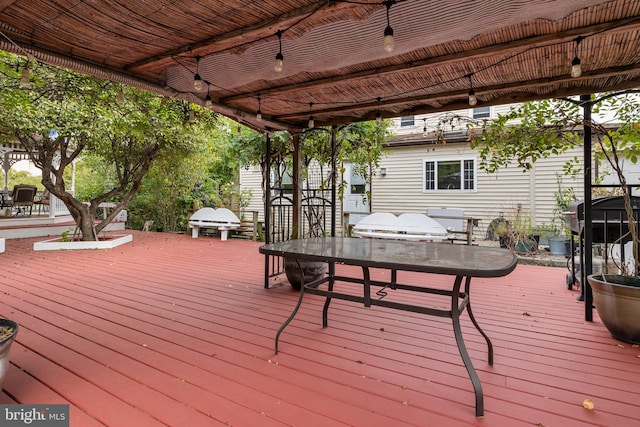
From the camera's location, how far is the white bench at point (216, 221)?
8.89 m

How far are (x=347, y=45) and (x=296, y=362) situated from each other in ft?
6.95

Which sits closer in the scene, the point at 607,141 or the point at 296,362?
the point at 296,362

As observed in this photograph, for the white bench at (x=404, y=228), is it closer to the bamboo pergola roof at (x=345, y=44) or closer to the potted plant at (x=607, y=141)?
the potted plant at (x=607, y=141)

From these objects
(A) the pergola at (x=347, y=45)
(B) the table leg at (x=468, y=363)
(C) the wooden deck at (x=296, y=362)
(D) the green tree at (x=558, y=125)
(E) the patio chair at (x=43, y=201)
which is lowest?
(C) the wooden deck at (x=296, y=362)

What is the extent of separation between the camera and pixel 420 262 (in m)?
2.03

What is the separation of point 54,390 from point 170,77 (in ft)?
7.88

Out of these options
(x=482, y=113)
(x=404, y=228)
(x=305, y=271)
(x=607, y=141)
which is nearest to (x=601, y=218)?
(x=607, y=141)

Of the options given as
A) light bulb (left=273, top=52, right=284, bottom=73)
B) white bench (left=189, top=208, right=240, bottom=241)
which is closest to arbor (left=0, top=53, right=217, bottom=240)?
white bench (left=189, top=208, right=240, bottom=241)

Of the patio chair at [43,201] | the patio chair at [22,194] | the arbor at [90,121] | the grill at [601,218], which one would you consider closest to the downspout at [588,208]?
the grill at [601,218]

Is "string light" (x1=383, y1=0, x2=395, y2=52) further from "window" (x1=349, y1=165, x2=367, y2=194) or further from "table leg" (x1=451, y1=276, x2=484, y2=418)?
"window" (x1=349, y1=165, x2=367, y2=194)

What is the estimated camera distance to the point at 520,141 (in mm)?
3502

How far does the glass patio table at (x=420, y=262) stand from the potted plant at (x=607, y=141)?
39.9 inches

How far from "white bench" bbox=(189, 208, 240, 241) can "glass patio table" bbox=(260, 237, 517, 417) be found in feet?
20.6

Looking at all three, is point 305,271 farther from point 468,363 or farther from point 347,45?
point 347,45
